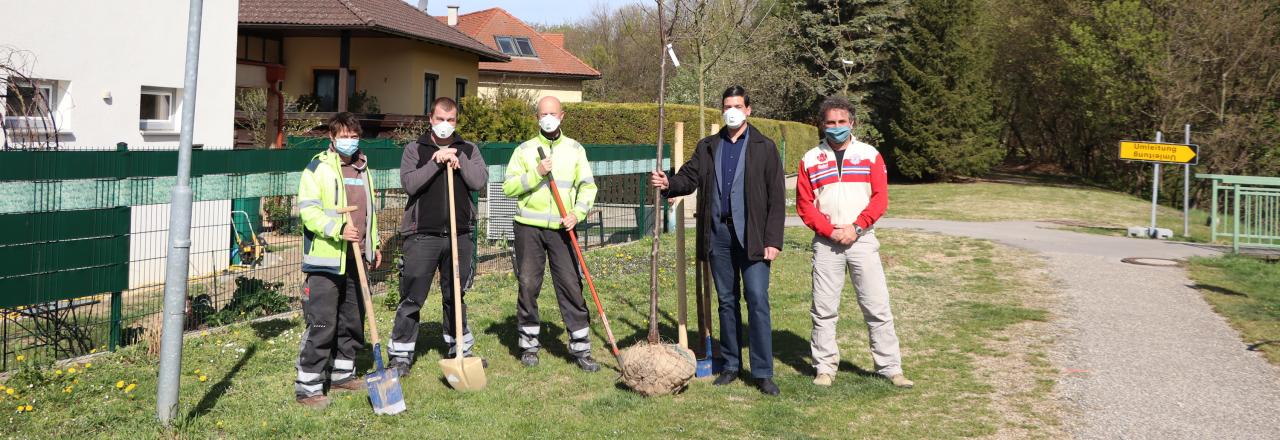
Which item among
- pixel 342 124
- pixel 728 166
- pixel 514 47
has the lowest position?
pixel 728 166

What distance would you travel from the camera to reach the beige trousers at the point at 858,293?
657 centimetres

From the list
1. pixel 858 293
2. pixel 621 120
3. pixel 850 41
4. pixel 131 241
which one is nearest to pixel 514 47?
pixel 850 41

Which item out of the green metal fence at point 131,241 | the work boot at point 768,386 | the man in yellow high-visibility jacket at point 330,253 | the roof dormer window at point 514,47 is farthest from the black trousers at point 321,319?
the roof dormer window at point 514,47

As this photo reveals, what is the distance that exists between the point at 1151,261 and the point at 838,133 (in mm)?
9463

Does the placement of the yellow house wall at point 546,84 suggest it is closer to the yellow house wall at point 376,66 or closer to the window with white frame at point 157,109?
the yellow house wall at point 376,66

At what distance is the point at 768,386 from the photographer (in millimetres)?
6340

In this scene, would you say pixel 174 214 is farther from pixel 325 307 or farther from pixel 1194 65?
pixel 1194 65

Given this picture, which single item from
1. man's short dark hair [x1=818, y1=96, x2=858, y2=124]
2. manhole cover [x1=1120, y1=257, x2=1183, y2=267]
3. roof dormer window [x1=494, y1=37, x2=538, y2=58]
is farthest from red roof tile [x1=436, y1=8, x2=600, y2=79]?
man's short dark hair [x1=818, y1=96, x2=858, y2=124]

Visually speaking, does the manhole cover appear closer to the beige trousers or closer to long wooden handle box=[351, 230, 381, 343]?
the beige trousers

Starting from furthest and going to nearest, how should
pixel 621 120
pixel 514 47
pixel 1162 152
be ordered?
pixel 514 47 → pixel 621 120 → pixel 1162 152

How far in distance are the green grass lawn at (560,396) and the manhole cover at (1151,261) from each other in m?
5.73

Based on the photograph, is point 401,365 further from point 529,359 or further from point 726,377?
point 726,377

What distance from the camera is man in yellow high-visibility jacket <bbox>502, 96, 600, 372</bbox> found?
6.75 metres

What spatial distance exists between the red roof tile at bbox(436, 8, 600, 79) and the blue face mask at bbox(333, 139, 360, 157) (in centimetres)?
4070
